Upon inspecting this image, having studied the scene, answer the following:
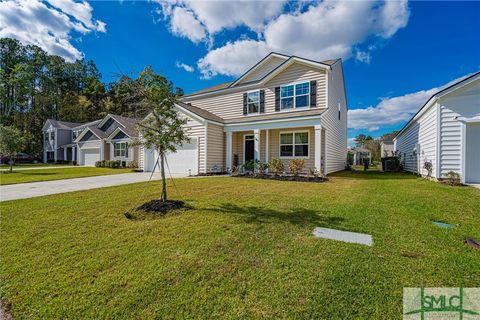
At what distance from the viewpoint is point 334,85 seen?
13742 millimetres

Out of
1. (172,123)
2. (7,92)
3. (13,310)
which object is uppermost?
(7,92)

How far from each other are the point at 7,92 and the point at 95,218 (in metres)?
51.5

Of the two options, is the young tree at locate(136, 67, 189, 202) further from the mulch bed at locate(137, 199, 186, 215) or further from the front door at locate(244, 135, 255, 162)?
the front door at locate(244, 135, 255, 162)

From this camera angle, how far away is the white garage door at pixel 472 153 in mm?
8281

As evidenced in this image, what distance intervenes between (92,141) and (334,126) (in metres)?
28.1

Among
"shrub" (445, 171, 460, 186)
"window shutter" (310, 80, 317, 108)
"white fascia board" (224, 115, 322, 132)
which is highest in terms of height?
"window shutter" (310, 80, 317, 108)

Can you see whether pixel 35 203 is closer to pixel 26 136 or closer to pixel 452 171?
pixel 452 171

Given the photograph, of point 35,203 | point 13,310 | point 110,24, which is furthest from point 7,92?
point 13,310

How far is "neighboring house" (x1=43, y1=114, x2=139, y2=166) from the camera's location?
2438cm

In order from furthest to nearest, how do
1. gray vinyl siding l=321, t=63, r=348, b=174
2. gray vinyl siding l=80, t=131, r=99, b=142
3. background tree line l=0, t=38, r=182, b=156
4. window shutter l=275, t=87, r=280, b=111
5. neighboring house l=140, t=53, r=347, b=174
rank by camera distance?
background tree line l=0, t=38, r=182, b=156
gray vinyl siding l=80, t=131, r=99, b=142
window shutter l=275, t=87, r=280, b=111
gray vinyl siding l=321, t=63, r=348, b=174
neighboring house l=140, t=53, r=347, b=174

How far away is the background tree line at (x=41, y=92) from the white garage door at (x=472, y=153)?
119ft

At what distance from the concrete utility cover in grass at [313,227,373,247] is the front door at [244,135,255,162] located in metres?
10.8

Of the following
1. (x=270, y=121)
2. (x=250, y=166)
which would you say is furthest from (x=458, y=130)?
(x=250, y=166)

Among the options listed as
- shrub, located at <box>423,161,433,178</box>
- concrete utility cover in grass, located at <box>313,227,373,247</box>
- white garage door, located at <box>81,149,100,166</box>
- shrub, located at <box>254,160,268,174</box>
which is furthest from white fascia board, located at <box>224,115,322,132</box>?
white garage door, located at <box>81,149,100,166</box>
